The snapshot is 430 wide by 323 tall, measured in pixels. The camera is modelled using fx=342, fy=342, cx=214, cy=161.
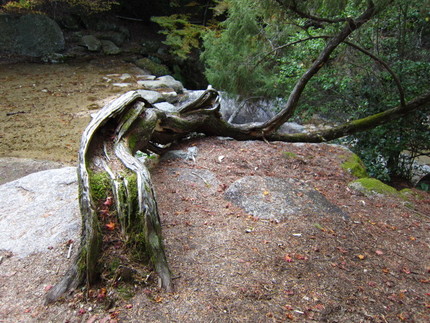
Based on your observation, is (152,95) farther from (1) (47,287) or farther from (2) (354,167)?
(1) (47,287)

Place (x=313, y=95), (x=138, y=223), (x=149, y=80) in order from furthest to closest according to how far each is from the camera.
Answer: (x=149, y=80) → (x=313, y=95) → (x=138, y=223)

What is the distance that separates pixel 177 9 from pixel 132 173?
1230 centimetres

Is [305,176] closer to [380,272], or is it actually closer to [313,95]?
[380,272]

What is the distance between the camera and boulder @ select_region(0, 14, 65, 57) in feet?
34.5

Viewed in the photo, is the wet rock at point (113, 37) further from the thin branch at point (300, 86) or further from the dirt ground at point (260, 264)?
the dirt ground at point (260, 264)

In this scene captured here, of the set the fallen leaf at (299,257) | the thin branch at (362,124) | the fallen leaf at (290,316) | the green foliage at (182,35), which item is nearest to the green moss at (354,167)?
the thin branch at (362,124)

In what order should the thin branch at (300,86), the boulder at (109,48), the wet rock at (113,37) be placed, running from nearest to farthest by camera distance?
the thin branch at (300,86) < the boulder at (109,48) < the wet rock at (113,37)

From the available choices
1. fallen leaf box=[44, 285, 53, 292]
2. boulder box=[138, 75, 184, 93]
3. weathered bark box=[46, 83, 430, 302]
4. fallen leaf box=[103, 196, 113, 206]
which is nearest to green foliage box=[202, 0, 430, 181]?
weathered bark box=[46, 83, 430, 302]

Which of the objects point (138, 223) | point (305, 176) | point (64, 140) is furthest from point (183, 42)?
point (138, 223)

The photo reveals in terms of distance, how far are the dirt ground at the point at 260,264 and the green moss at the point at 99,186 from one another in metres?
0.48

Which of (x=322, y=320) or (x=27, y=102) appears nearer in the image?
(x=322, y=320)

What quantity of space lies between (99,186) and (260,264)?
4.27 ft

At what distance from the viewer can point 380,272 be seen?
8.44ft

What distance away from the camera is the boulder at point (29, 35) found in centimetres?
1052
